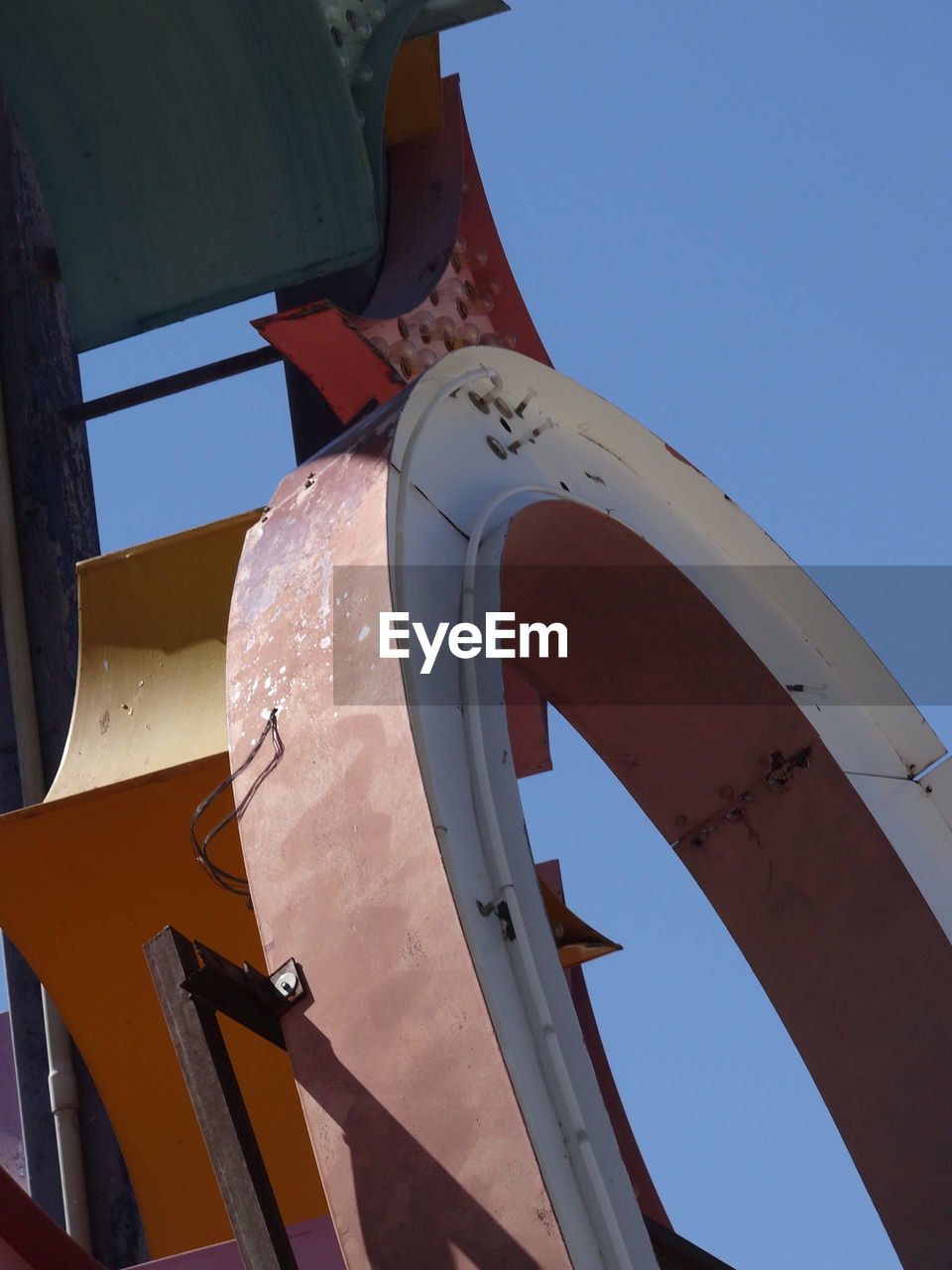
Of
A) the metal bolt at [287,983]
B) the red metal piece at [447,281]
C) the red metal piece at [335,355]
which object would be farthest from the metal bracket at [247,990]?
the red metal piece at [447,281]

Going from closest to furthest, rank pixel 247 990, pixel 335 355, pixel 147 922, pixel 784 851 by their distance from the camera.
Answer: pixel 247 990 → pixel 147 922 → pixel 335 355 → pixel 784 851

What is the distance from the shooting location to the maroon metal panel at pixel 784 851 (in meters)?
6.51

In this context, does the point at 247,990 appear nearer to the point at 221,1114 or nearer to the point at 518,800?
the point at 221,1114

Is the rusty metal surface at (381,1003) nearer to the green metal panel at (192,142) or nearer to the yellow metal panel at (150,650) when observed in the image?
the yellow metal panel at (150,650)

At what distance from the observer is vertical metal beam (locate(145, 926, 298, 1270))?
11.5 feet

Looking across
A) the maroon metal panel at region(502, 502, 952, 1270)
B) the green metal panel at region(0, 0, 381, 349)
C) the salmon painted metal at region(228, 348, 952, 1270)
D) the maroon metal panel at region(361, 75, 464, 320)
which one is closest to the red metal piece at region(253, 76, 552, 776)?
the maroon metal panel at region(361, 75, 464, 320)

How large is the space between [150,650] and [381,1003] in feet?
9.31

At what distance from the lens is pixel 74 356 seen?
28.2ft

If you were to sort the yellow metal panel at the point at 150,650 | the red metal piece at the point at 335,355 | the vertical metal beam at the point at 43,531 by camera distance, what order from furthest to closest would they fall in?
the vertical metal beam at the point at 43,531 < the red metal piece at the point at 335,355 < the yellow metal panel at the point at 150,650

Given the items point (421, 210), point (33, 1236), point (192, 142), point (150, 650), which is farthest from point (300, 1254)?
point (421, 210)

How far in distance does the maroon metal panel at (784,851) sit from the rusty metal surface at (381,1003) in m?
2.49

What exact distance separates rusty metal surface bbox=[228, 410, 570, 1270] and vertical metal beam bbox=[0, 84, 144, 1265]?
346 centimetres

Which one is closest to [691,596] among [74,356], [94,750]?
[94,750]

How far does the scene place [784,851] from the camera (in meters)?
6.76
